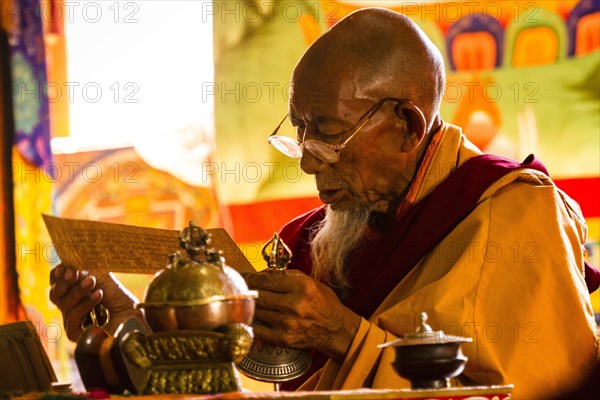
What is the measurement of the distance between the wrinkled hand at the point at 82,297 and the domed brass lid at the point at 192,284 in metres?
0.76

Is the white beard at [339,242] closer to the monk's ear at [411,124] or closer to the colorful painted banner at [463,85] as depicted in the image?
the monk's ear at [411,124]

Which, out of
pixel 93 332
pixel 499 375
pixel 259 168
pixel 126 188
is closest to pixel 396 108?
pixel 499 375

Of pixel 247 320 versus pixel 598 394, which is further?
pixel 598 394

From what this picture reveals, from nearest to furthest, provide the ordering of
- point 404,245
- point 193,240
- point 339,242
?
point 193,240, point 404,245, point 339,242

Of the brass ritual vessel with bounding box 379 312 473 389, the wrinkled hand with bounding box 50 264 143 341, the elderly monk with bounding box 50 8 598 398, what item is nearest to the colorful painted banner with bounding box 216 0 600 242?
the elderly monk with bounding box 50 8 598 398

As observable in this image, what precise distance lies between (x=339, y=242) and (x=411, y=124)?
1.52 ft

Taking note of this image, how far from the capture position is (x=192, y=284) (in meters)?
1.96

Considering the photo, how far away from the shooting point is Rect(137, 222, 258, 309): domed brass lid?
196 centimetres

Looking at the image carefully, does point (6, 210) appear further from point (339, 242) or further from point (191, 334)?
point (191, 334)

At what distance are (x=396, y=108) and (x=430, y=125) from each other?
141 millimetres

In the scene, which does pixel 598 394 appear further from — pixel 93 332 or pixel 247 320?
pixel 93 332

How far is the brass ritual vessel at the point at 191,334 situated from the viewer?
1.95 metres

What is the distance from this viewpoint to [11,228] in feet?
18.8

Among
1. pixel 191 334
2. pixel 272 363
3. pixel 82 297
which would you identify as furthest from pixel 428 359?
pixel 82 297
